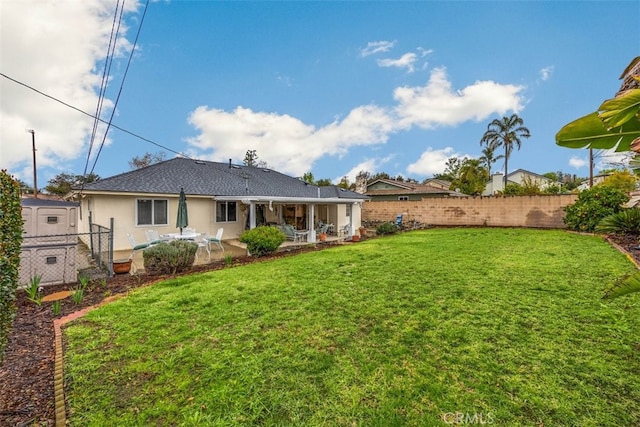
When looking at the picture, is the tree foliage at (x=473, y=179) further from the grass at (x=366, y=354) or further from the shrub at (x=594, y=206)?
the grass at (x=366, y=354)

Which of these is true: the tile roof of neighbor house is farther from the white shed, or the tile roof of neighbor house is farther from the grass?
the grass

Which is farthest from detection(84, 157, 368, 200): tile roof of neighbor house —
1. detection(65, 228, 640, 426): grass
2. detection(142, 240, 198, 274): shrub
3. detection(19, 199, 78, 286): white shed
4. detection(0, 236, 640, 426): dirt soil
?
detection(65, 228, 640, 426): grass

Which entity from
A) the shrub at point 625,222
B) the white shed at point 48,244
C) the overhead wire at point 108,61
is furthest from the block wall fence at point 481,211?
the white shed at point 48,244

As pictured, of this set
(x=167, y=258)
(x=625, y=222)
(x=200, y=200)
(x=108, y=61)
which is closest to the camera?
(x=167, y=258)

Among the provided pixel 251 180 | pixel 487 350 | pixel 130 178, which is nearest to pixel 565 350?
pixel 487 350

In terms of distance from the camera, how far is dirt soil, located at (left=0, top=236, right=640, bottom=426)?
2.91 m

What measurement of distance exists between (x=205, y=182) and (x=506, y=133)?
44.4 m

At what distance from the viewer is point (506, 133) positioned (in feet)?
138

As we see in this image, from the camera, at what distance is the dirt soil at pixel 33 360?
291 centimetres

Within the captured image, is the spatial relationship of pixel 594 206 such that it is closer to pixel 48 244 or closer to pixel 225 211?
pixel 225 211

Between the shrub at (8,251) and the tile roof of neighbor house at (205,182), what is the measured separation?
381 inches

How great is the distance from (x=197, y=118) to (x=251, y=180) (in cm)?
880

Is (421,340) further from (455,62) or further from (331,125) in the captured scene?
(331,125)

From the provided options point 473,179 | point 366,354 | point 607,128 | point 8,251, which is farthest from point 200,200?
point 473,179
